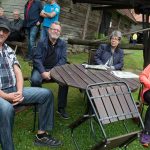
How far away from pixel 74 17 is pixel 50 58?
31.0 feet

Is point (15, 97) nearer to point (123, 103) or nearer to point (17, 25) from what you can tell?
point (123, 103)

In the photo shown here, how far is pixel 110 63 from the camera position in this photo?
6.15m

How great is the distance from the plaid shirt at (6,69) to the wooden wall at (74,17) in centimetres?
812

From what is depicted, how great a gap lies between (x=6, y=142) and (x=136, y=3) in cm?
377

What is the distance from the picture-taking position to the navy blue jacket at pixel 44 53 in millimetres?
5438

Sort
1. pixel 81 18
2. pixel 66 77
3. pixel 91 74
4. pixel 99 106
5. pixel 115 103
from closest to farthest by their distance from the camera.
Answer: pixel 99 106
pixel 115 103
pixel 66 77
pixel 91 74
pixel 81 18

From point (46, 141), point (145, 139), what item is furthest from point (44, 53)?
point (145, 139)

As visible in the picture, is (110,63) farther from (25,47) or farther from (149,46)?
(25,47)

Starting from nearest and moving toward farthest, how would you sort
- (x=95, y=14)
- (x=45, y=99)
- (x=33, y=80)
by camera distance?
(x=45, y=99), (x=33, y=80), (x=95, y=14)

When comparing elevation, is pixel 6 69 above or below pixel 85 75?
above

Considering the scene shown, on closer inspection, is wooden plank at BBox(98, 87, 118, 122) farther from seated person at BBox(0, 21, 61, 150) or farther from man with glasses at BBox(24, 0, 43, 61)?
man with glasses at BBox(24, 0, 43, 61)

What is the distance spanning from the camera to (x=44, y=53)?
5.56m

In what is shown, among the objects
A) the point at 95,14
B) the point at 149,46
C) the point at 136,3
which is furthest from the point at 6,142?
the point at 95,14

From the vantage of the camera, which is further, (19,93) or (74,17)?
(74,17)
